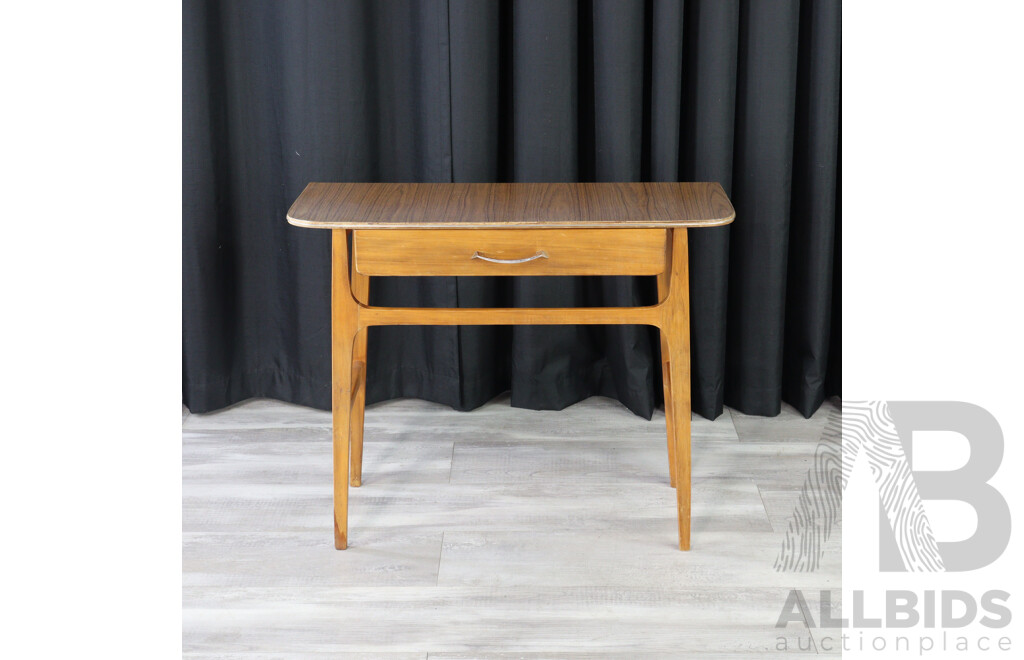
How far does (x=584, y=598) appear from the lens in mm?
1627

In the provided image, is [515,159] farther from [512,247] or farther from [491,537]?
[491,537]

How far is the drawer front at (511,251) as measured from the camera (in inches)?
62.1

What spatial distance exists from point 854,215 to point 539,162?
0.73m

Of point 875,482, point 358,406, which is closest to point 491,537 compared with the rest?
point 358,406

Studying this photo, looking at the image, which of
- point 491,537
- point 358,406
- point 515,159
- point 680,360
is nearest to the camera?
point 680,360

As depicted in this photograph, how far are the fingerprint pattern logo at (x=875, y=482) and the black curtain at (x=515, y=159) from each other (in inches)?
8.2

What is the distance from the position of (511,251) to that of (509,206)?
119mm

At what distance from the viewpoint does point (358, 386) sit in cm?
190

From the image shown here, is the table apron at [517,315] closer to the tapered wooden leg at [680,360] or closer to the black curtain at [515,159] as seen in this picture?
the tapered wooden leg at [680,360]

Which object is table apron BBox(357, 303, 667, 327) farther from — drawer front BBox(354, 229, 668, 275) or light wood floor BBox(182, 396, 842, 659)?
light wood floor BBox(182, 396, 842, 659)

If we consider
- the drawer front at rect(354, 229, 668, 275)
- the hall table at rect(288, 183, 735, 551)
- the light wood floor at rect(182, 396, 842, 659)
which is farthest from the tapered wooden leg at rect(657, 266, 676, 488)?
the drawer front at rect(354, 229, 668, 275)

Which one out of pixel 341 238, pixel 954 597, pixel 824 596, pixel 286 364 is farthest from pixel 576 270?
pixel 286 364

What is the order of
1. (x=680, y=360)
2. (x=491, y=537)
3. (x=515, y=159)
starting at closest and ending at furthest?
(x=680, y=360) < (x=491, y=537) < (x=515, y=159)
